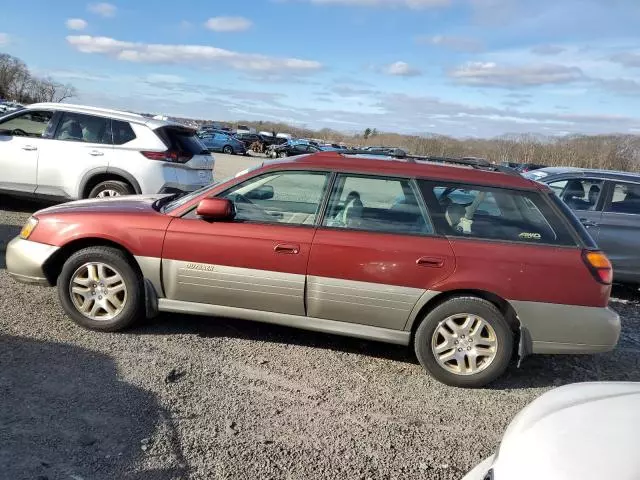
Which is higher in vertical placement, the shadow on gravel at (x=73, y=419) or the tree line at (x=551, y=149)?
the tree line at (x=551, y=149)

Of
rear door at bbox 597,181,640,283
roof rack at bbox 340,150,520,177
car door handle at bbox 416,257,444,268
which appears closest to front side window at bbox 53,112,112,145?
roof rack at bbox 340,150,520,177

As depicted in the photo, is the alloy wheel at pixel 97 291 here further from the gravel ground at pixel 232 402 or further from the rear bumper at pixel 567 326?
the rear bumper at pixel 567 326

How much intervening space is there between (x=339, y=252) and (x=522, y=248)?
1.36 meters

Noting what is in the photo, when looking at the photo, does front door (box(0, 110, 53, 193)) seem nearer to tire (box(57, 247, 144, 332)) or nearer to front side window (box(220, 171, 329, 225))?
tire (box(57, 247, 144, 332))

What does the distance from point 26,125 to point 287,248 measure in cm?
613

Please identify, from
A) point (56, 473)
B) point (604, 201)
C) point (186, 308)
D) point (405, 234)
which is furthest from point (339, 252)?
point (604, 201)

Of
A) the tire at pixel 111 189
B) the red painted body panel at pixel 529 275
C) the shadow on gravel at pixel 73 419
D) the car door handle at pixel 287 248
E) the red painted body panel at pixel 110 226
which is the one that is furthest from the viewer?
the tire at pixel 111 189

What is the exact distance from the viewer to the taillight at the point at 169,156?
26.2 ft

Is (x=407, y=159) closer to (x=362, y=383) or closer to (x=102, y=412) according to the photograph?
(x=362, y=383)

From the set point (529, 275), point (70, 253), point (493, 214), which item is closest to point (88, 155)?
point (70, 253)

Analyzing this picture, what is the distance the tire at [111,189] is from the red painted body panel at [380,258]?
4857 mm

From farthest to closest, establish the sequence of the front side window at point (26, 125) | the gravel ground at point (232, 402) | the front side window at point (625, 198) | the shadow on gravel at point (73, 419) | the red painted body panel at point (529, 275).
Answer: the front side window at point (26, 125), the front side window at point (625, 198), the red painted body panel at point (529, 275), the gravel ground at point (232, 402), the shadow on gravel at point (73, 419)

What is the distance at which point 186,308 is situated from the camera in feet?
14.5

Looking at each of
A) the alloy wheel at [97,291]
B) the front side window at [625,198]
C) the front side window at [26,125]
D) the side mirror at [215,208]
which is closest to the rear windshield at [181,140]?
the front side window at [26,125]
